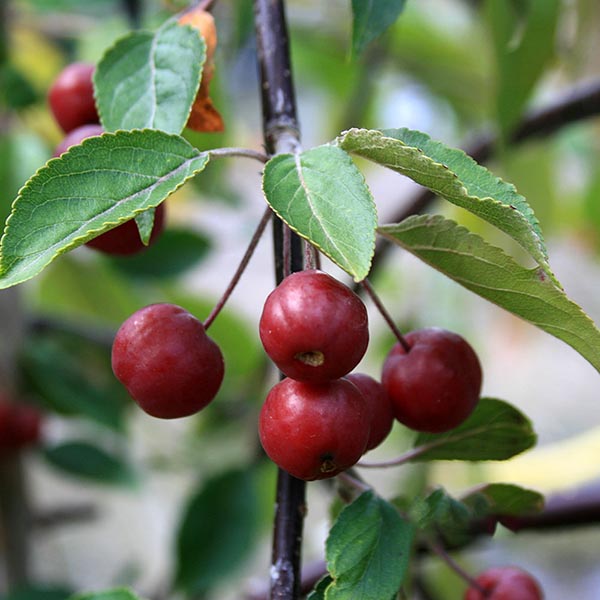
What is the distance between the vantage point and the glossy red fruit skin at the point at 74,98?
0.49 meters

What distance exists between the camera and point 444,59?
1.35 metres

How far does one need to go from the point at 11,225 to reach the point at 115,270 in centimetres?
74

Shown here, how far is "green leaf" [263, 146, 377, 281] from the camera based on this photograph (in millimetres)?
318

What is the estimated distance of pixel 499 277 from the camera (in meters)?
0.36

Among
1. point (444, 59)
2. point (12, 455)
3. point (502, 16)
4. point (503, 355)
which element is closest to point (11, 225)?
point (502, 16)

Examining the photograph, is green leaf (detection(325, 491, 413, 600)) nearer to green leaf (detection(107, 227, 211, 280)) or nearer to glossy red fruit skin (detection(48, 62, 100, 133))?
glossy red fruit skin (detection(48, 62, 100, 133))

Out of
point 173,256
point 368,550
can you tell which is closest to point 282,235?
point 368,550

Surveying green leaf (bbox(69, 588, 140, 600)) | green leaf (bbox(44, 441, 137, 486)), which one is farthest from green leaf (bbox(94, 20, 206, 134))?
green leaf (bbox(44, 441, 137, 486))

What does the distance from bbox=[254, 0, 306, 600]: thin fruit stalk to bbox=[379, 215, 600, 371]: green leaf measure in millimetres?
57

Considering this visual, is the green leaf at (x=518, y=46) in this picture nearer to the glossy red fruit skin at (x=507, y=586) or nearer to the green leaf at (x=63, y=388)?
the glossy red fruit skin at (x=507, y=586)

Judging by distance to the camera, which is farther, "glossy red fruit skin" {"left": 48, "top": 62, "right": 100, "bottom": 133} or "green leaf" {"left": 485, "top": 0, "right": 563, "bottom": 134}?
"green leaf" {"left": 485, "top": 0, "right": 563, "bottom": 134}

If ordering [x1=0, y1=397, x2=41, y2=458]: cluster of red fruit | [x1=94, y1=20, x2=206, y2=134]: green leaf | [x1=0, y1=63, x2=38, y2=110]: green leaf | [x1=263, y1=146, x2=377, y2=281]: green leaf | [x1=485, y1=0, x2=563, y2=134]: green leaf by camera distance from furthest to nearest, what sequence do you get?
1. [x1=0, y1=397, x2=41, y2=458]: cluster of red fruit
2. [x1=0, y1=63, x2=38, y2=110]: green leaf
3. [x1=485, y1=0, x2=563, y2=134]: green leaf
4. [x1=94, y1=20, x2=206, y2=134]: green leaf
5. [x1=263, y1=146, x2=377, y2=281]: green leaf

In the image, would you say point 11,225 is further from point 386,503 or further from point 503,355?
point 503,355

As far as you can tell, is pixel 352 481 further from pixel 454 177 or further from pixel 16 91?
pixel 16 91
